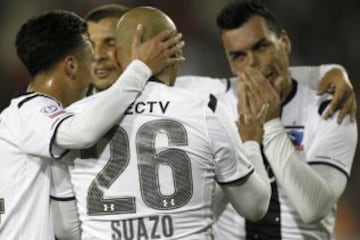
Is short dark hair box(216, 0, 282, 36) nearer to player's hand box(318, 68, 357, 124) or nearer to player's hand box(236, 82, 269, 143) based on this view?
player's hand box(318, 68, 357, 124)

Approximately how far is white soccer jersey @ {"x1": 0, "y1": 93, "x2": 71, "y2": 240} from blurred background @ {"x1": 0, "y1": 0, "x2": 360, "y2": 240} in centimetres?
442

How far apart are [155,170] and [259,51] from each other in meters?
1.21

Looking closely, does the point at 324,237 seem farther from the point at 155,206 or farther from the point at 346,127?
the point at 155,206

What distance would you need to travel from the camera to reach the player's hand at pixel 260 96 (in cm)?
356

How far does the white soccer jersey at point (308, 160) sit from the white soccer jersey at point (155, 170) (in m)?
0.88

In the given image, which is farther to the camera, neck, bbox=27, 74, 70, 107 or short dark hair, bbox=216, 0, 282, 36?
short dark hair, bbox=216, 0, 282, 36

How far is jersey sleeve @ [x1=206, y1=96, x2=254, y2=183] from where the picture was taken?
2.92m

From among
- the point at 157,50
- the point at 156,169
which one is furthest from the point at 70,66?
the point at 156,169

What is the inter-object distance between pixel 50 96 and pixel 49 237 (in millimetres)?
510

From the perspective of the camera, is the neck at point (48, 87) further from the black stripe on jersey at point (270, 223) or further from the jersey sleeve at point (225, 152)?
the black stripe on jersey at point (270, 223)

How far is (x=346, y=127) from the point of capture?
12.3 feet

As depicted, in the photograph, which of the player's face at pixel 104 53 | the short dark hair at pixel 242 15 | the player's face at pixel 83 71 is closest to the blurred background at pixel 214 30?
the short dark hair at pixel 242 15

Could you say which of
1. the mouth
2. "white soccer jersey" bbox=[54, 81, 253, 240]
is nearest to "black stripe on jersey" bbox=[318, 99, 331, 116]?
the mouth

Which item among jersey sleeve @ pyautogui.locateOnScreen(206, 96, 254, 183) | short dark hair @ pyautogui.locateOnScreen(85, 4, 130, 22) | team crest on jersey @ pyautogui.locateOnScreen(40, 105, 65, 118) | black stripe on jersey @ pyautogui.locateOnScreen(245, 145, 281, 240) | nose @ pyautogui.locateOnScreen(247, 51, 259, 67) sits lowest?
black stripe on jersey @ pyautogui.locateOnScreen(245, 145, 281, 240)
